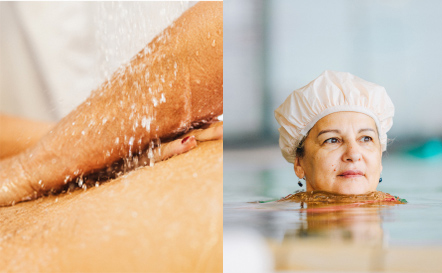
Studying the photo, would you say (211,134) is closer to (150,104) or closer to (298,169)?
(150,104)

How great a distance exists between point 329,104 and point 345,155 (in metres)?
0.07

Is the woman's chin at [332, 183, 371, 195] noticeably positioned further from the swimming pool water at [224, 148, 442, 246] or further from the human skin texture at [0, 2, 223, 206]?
the human skin texture at [0, 2, 223, 206]

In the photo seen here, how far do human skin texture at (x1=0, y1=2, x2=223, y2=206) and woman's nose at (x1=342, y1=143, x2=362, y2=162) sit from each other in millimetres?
180

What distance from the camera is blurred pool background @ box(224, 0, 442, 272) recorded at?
60 centimetres

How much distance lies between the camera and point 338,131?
1.73ft

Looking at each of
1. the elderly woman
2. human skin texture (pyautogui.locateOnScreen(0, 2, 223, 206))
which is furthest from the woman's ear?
human skin texture (pyautogui.locateOnScreen(0, 2, 223, 206))

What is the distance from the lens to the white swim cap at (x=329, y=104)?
21.2 inches

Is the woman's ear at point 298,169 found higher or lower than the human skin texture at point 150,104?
lower

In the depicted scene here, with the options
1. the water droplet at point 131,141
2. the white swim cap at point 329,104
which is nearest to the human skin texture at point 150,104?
the water droplet at point 131,141

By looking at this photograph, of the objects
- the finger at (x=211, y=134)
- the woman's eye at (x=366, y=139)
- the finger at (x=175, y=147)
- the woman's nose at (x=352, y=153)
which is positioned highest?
the finger at (x=211, y=134)

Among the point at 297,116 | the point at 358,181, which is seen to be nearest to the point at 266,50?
the point at 297,116

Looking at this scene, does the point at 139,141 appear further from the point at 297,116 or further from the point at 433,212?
the point at 433,212

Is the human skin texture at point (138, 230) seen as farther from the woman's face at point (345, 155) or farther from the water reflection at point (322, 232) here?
the woman's face at point (345, 155)

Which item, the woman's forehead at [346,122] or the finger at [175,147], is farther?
the woman's forehead at [346,122]
